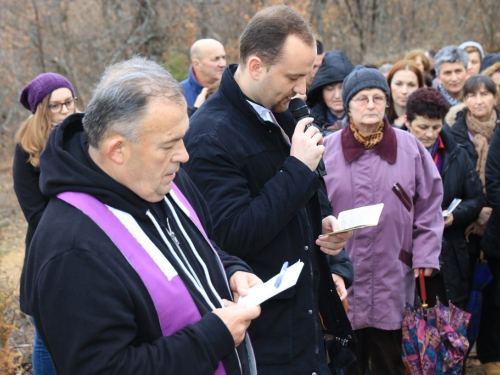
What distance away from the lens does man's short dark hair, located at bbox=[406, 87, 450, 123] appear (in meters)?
4.80

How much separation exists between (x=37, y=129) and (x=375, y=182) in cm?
237

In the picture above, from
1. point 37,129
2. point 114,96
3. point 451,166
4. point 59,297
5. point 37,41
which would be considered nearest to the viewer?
point 59,297

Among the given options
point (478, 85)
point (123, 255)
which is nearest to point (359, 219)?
point (123, 255)

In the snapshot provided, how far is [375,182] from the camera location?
4.00 meters

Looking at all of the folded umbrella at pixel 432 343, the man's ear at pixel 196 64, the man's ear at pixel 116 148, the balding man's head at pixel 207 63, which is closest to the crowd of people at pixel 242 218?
the man's ear at pixel 116 148

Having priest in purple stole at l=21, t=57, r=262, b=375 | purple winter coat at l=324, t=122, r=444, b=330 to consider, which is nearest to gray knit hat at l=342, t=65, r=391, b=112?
purple winter coat at l=324, t=122, r=444, b=330

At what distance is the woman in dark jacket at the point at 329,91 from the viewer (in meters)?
5.90

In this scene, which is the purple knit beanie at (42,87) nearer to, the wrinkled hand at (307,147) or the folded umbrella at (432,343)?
the wrinkled hand at (307,147)

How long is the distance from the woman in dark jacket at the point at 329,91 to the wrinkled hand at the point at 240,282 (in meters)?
3.59

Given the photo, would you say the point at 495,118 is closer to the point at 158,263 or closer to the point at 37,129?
the point at 37,129

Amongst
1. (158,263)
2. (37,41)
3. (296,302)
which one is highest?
(37,41)

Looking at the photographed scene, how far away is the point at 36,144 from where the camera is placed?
4.33 meters

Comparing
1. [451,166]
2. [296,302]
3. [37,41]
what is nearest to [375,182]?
[451,166]

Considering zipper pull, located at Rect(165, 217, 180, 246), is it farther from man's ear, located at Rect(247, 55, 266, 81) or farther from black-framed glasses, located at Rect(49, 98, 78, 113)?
black-framed glasses, located at Rect(49, 98, 78, 113)
